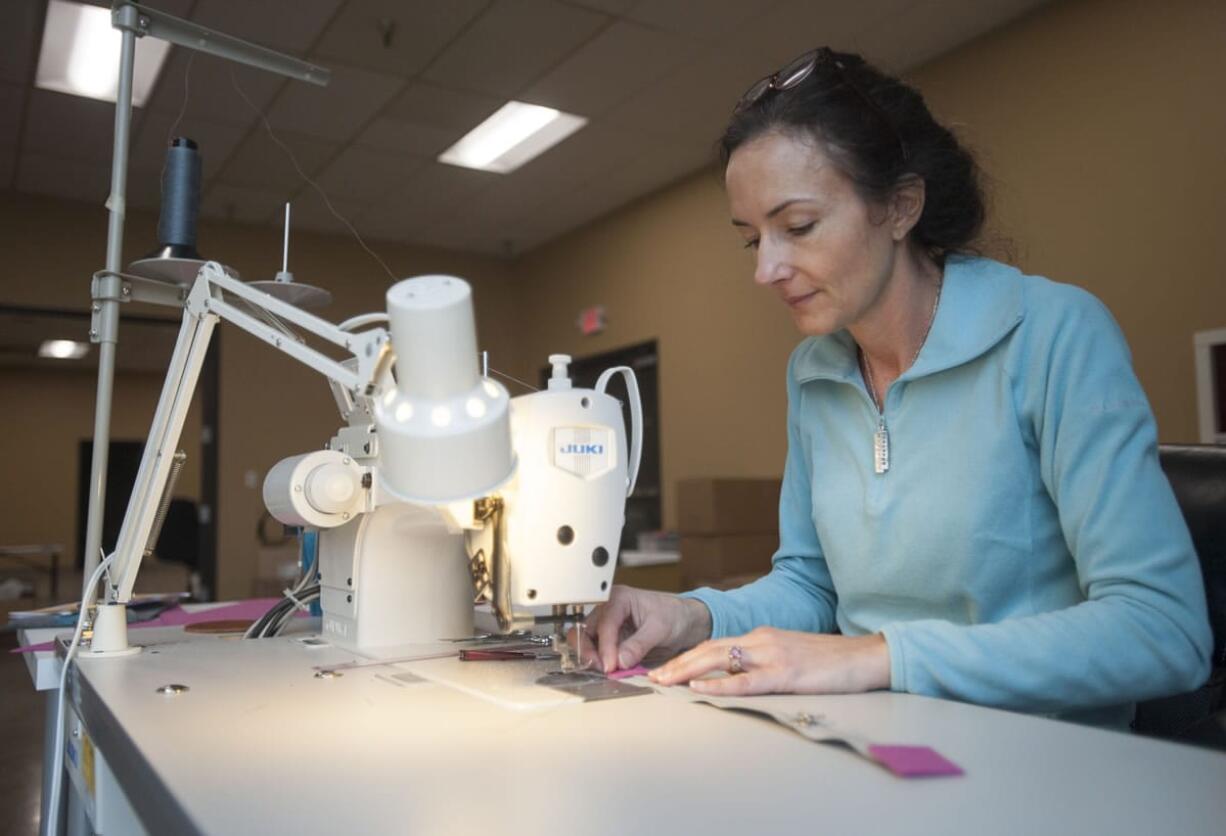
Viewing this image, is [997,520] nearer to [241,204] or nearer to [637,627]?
[637,627]

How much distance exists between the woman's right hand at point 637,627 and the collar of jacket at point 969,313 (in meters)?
0.36

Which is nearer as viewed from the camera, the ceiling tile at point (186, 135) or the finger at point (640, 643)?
the finger at point (640, 643)

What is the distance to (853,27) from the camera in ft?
11.8

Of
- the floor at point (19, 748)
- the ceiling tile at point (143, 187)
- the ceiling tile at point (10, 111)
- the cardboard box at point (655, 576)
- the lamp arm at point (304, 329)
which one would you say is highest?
the ceiling tile at point (10, 111)

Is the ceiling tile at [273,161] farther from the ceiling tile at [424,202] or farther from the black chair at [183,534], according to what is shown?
the black chair at [183,534]

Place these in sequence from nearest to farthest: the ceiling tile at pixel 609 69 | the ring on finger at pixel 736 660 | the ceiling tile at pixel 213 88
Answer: the ring on finger at pixel 736 660 → the ceiling tile at pixel 609 69 → the ceiling tile at pixel 213 88

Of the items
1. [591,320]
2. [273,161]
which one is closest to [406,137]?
[273,161]

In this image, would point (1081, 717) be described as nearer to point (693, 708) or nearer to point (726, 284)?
point (693, 708)

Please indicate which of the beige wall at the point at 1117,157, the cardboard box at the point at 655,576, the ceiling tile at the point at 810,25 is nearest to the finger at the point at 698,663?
the beige wall at the point at 1117,157

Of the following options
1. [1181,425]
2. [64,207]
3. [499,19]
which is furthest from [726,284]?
[64,207]

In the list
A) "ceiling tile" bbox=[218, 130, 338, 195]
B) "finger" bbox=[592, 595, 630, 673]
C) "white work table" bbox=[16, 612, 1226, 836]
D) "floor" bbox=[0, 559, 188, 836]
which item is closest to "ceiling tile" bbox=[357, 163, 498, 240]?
"ceiling tile" bbox=[218, 130, 338, 195]

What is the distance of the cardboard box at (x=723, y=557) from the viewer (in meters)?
4.09

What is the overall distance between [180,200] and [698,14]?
2652mm

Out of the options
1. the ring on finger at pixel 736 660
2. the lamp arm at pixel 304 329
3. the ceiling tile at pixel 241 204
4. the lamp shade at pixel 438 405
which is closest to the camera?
the lamp shade at pixel 438 405
